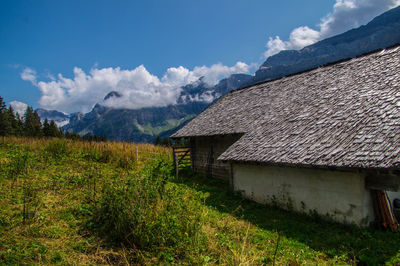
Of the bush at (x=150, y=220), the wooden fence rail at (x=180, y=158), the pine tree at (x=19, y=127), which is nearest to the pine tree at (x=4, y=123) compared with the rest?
the pine tree at (x=19, y=127)

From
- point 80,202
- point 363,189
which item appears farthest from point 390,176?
point 80,202

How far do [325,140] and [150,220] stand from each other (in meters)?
5.79

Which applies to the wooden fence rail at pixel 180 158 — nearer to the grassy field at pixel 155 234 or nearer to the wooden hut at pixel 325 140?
the wooden hut at pixel 325 140

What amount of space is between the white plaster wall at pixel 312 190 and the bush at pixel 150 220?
401cm

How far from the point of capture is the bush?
4289mm

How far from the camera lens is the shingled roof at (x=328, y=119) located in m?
6.17

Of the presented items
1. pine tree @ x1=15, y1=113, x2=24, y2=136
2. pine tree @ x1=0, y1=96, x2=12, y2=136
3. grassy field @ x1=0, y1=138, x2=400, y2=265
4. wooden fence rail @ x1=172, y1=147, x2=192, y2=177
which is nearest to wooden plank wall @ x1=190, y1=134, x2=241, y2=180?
wooden fence rail @ x1=172, y1=147, x2=192, y2=177

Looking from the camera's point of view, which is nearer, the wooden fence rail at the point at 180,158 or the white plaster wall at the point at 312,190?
the white plaster wall at the point at 312,190

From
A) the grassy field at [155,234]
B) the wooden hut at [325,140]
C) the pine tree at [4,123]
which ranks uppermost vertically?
the pine tree at [4,123]

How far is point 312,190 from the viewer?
23.5 ft

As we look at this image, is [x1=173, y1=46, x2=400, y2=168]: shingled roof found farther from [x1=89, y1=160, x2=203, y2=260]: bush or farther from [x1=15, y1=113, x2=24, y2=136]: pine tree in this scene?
[x1=15, y1=113, x2=24, y2=136]: pine tree

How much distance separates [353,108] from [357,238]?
4.38 m

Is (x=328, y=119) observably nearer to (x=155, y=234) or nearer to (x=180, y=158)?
(x=155, y=234)

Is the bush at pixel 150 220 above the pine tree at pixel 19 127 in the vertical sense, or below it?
below
